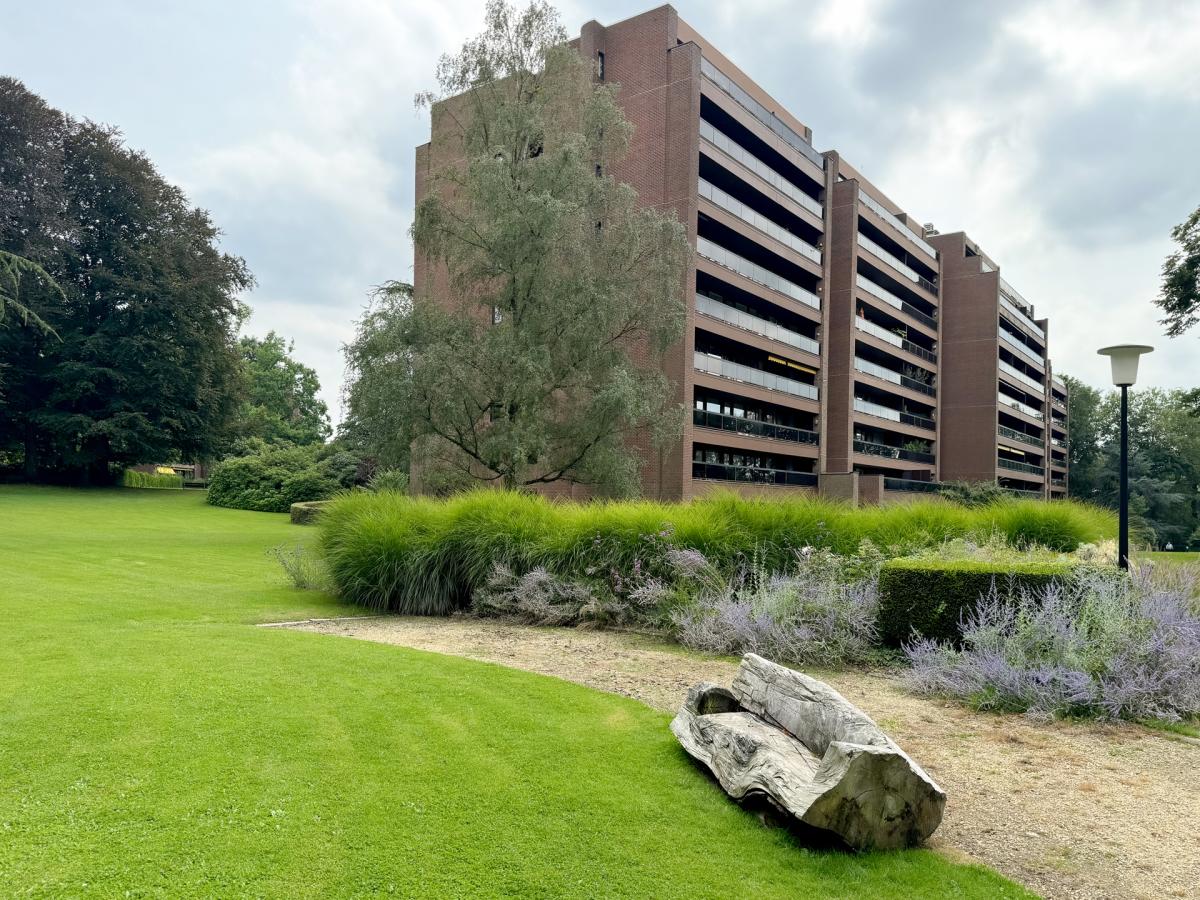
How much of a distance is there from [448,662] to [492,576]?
385cm

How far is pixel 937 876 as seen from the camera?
325 centimetres

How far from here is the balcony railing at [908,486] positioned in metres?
39.3

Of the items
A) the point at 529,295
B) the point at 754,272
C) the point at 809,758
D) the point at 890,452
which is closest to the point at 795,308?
the point at 754,272

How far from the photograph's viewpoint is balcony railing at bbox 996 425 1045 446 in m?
54.0

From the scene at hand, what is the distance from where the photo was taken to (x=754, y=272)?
107ft

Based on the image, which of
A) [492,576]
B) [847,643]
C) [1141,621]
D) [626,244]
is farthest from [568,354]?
[1141,621]

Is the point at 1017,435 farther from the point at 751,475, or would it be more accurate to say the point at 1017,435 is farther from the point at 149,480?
the point at 149,480

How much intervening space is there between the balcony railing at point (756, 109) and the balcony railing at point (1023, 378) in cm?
2645

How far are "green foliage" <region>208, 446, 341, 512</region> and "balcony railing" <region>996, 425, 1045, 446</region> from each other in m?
44.4

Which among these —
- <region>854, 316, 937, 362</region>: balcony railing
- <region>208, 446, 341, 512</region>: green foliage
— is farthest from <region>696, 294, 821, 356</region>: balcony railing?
<region>208, 446, 341, 512</region>: green foliage

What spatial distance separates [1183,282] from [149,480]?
Result: 49.9m

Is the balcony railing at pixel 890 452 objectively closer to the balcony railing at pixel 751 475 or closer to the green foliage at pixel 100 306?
the balcony railing at pixel 751 475

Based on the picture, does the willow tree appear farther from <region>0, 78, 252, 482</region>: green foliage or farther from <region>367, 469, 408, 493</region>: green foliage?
<region>0, 78, 252, 482</region>: green foliage

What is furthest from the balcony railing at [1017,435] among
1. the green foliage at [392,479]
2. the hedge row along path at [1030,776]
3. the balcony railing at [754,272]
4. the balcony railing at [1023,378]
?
the hedge row along path at [1030,776]
